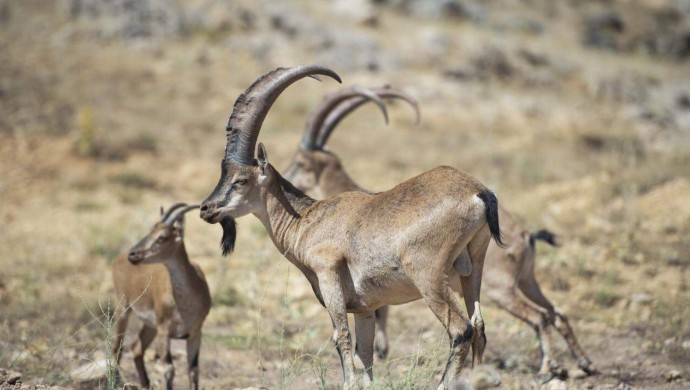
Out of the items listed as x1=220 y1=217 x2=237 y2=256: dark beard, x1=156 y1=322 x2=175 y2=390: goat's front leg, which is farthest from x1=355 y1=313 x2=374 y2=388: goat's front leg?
x1=156 y1=322 x2=175 y2=390: goat's front leg

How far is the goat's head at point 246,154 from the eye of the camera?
6.36 metres

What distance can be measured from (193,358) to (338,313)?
93.6 inches

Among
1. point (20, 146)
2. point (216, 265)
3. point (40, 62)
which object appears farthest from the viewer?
point (40, 62)

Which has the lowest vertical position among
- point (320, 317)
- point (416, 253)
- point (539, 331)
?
point (320, 317)

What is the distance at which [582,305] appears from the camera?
32.5ft

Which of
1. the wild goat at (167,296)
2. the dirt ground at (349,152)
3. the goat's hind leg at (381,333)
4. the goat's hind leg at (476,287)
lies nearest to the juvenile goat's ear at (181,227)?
the wild goat at (167,296)

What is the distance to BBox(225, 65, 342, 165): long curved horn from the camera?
6348 millimetres

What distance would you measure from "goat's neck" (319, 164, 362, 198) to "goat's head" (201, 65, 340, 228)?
11.2 feet

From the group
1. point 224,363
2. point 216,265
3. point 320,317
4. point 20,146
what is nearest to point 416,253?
point 224,363

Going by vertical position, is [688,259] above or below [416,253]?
below

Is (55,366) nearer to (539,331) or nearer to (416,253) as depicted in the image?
(416,253)

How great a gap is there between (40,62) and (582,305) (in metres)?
15.5

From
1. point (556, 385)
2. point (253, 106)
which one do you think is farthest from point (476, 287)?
point (253, 106)

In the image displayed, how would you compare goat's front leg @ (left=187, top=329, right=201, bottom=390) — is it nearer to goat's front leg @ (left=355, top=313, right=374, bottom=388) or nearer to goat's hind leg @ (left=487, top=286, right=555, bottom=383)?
goat's front leg @ (left=355, top=313, right=374, bottom=388)
